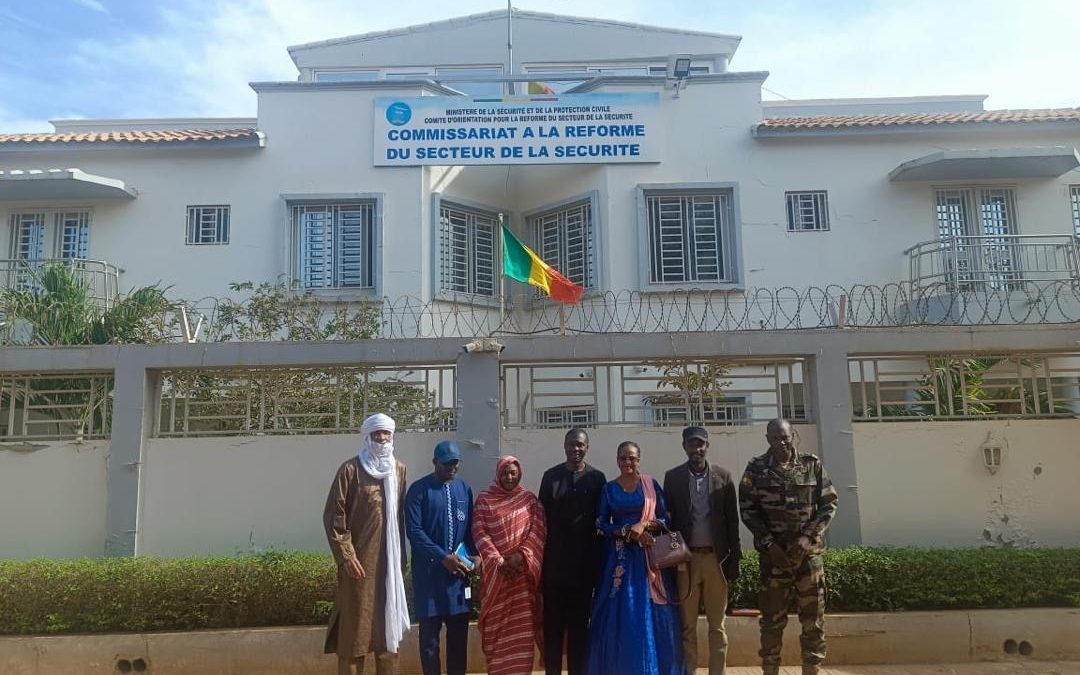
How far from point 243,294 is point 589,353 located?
639cm

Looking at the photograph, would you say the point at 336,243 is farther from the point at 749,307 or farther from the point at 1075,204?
the point at 1075,204

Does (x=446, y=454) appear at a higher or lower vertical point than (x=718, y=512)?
higher

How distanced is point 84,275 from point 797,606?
10034 mm

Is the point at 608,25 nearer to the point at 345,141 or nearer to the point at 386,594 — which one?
the point at 345,141

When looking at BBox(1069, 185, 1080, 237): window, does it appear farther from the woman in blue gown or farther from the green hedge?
the woman in blue gown

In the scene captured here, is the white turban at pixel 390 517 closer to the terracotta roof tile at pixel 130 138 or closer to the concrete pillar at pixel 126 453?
the concrete pillar at pixel 126 453

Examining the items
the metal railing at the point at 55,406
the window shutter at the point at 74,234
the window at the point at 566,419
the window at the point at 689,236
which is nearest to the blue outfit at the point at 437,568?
the window at the point at 566,419

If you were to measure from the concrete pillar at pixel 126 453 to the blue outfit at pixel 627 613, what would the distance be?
12.6ft

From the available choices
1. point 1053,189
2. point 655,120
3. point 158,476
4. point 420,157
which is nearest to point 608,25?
point 655,120

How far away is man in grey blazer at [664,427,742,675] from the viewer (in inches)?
198

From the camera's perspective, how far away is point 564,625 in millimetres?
4926

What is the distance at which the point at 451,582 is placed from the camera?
188 inches

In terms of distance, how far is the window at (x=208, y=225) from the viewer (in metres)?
11.6

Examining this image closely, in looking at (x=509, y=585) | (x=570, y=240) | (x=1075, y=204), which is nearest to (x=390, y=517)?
(x=509, y=585)
